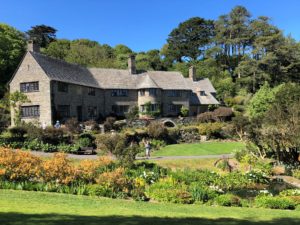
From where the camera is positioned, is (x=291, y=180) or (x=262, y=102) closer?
(x=291, y=180)

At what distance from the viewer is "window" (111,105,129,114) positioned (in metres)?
51.6

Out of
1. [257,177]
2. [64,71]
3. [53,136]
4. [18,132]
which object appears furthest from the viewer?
[64,71]

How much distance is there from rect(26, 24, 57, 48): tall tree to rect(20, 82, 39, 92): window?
4393 cm

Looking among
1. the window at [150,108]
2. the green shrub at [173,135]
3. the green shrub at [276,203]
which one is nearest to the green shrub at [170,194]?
the green shrub at [276,203]

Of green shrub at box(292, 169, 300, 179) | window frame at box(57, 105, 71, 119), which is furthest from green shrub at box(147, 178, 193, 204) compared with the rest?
window frame at box(57, 105, 71, 119)

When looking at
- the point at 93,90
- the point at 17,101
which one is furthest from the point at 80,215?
the point at 93,90

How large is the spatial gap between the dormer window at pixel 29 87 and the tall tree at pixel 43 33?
44.0 meters

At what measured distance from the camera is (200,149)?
121 ft

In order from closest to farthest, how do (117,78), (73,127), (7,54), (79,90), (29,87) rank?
(73,127)
(29,87)
(79,90)
(117,78)
(7,54)

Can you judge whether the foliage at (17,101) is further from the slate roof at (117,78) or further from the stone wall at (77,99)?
the slate roof at (117,78)

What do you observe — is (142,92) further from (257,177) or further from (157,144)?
(257,177)

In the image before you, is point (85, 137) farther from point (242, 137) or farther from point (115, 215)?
point (115, 215)

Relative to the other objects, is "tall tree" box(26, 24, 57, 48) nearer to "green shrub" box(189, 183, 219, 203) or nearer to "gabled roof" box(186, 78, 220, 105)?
"gabled roof" box(186, 78, 220, 105)

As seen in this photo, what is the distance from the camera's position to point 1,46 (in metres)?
52.7
